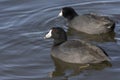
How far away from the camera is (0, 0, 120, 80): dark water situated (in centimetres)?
1020

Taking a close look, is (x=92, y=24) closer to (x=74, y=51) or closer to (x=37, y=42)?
(x=37, y=42)

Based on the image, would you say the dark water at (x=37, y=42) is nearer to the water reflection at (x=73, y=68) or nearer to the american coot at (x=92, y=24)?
the water reflection at (x=73, y=68)

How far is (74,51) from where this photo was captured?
34.9 ft

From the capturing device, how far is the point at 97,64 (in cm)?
1056

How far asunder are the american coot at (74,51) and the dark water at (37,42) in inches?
7.6

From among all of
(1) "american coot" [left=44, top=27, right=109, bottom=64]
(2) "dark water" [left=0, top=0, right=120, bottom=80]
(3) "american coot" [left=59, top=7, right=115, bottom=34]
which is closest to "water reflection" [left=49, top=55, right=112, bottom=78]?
(2) "dark water" [left=0, top=0, right=120, bottom=80]

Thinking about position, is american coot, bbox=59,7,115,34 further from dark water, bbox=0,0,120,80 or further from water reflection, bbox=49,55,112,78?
water reflection, bbox=49,55,112,78

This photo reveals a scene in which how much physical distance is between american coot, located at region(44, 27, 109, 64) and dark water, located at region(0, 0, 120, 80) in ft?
0.63

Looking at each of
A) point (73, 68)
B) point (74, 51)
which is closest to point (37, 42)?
point (74, 51)

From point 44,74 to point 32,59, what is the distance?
2.76 feet

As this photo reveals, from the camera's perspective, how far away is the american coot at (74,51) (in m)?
10.4

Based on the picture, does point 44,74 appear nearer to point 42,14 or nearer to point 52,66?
point 52,66

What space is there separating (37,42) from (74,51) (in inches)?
54.1

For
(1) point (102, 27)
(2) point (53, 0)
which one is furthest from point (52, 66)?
(2) point (53, 0)
